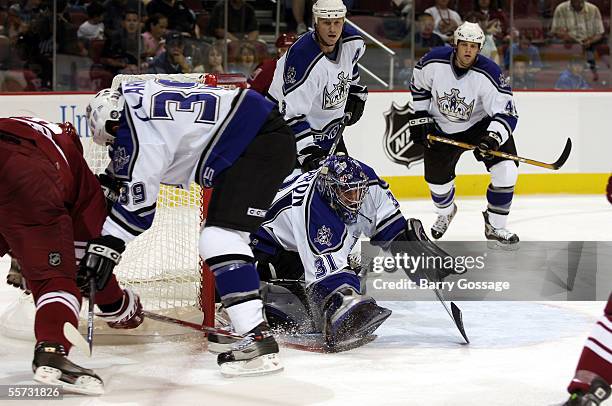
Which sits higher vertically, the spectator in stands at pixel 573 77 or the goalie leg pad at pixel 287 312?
the spectator in stands at pixel 573 77

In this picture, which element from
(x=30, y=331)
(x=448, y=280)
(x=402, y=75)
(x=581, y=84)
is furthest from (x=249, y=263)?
(x=581, y=84)

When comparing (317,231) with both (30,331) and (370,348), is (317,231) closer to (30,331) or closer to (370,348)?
(370,348)

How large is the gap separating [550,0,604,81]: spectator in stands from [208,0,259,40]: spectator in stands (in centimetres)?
214

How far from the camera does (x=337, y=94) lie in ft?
17.1

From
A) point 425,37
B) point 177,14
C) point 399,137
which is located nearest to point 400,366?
point 399,137

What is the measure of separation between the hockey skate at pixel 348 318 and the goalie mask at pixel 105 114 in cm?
91

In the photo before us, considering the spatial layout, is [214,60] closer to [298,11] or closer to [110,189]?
[298,11]

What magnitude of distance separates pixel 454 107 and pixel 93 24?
2283 mm

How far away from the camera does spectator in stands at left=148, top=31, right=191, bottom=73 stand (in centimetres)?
706

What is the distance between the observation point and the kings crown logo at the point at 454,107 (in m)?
5.88

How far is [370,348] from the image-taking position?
3.73 meters

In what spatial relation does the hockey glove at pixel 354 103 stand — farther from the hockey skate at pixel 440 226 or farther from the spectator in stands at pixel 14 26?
the spectator in stands at pixel 14 26

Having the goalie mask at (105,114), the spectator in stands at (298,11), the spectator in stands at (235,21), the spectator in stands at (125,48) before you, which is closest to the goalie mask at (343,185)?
the goalie mask at (105,114)

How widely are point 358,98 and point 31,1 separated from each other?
229cm
